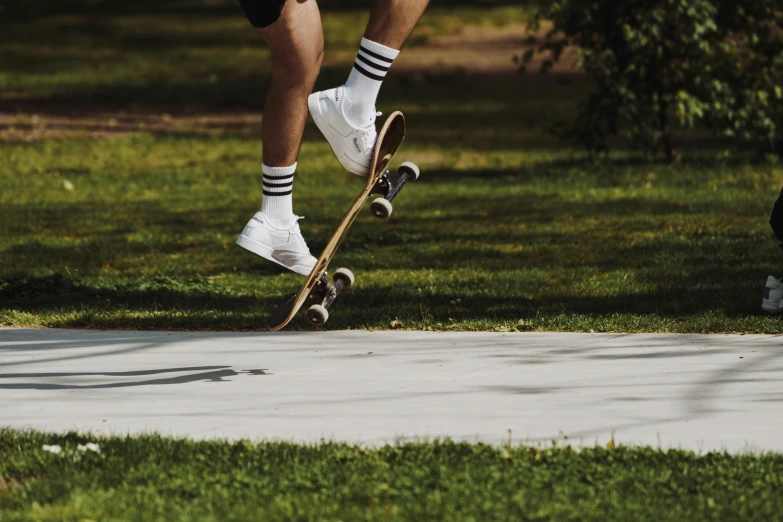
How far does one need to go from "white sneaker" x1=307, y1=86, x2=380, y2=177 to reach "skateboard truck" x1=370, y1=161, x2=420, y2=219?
18 centimetres

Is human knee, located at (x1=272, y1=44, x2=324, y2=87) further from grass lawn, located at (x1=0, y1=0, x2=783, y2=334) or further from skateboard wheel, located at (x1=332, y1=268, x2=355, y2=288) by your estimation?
grass lawn, located at (x1=0, y1=0, x2=783, y2=334)

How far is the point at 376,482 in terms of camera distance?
157 inches

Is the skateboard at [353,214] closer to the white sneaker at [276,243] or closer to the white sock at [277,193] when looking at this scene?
the white sneaker at [276,243]

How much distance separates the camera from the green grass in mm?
3740

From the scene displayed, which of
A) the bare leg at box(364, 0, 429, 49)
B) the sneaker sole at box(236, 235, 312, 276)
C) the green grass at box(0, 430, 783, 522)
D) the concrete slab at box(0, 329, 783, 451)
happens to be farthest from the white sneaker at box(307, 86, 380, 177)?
the green grass at box(0, 430, 783, 522)

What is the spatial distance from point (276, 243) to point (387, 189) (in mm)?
559

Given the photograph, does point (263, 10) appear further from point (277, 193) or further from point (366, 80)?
point (277, 193)

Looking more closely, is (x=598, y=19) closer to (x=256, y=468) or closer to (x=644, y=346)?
(x=644, y=346)

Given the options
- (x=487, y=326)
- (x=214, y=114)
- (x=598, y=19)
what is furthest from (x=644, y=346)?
(x=214, y=114)

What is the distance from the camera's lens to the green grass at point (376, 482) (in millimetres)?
3740

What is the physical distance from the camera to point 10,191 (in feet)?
50.2

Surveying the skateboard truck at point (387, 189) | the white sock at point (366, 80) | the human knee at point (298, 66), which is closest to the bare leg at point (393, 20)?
the white sock at point (366, 80)

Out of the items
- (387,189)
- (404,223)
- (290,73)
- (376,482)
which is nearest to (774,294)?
(387,189)

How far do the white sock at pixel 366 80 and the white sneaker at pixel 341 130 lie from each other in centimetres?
3
